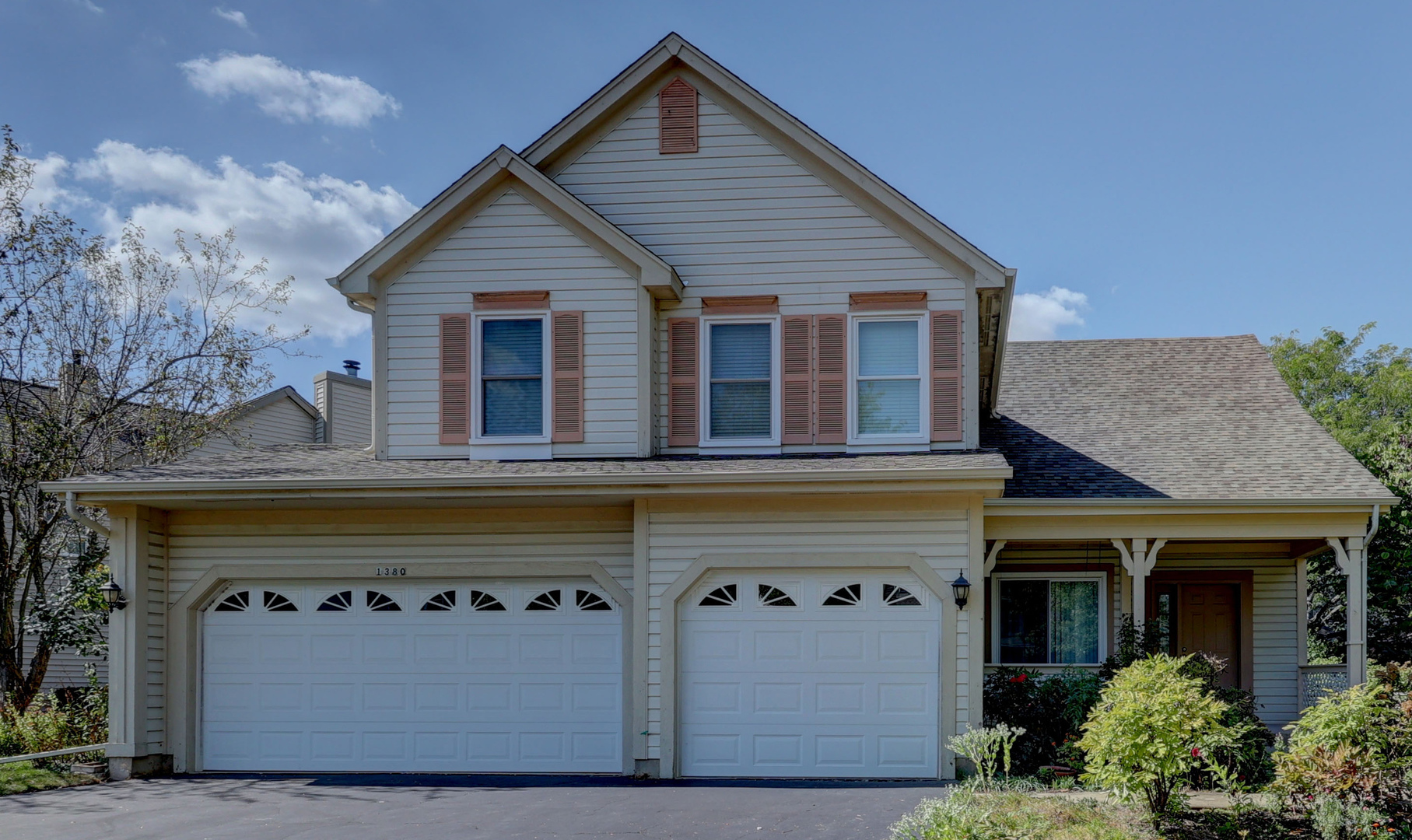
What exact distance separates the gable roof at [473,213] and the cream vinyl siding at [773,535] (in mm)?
2637

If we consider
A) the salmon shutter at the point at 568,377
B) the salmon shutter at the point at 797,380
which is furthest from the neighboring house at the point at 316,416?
the salmon shutter at the point at 797,380

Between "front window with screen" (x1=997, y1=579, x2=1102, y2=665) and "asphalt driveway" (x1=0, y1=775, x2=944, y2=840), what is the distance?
165 inches

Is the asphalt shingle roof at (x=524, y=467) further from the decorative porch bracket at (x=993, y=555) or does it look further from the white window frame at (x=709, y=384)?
the decorative porch bracket at (x=993, y=555)

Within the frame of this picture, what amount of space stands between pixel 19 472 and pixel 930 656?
11796 millimetres

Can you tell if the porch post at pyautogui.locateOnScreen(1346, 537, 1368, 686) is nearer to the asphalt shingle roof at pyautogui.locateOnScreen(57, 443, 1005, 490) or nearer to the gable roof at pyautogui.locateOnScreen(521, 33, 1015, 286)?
the asphalt shingle roof at pyautogui.locateOnScreen(57, 443, 1005, 490)

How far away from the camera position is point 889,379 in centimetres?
1254

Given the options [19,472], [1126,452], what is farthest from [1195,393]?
[19,472]

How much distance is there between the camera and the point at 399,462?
12531 mm

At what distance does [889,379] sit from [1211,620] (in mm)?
6653

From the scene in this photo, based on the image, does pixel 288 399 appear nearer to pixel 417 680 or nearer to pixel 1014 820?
pixel 417 680

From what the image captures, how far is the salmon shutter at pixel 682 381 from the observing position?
12.7m

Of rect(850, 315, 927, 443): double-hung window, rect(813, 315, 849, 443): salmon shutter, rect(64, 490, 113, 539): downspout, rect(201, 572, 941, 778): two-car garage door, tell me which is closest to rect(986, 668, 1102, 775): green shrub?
rect(201, 572, 941, 778): two-car garage door

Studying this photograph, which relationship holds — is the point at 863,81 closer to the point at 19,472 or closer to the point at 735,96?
the point at 735,96

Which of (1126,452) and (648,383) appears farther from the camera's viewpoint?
(1126,452)
